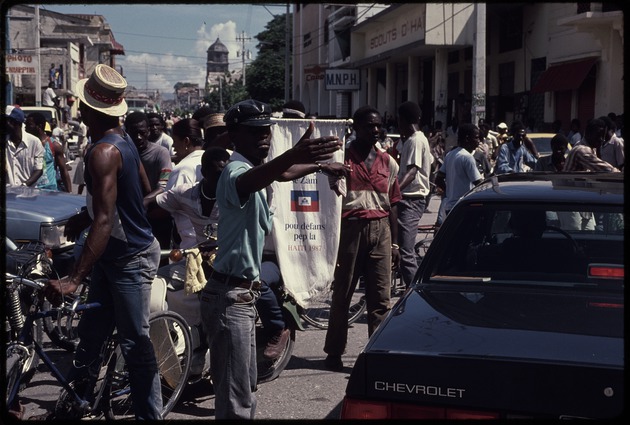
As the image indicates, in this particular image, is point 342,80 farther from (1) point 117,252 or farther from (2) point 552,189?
(1) point 117,252

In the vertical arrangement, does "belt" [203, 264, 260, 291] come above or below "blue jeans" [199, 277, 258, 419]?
above

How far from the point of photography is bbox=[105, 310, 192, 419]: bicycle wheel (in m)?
5.05

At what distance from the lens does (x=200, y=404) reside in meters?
5.68

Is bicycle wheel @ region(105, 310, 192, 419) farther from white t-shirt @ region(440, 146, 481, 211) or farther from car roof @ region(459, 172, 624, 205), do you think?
white t-shirt @ region(440, 146, 481, 211)

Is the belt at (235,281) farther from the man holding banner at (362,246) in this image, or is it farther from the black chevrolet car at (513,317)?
the man holding banner at (362,246)

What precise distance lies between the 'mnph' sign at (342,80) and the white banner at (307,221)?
99.9 feet

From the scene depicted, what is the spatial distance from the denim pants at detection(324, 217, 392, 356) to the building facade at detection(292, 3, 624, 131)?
12594 mm

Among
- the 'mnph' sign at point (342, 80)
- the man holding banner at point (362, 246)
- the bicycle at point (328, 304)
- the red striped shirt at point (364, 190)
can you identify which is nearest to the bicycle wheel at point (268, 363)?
the man holding banner at point (362, 246)

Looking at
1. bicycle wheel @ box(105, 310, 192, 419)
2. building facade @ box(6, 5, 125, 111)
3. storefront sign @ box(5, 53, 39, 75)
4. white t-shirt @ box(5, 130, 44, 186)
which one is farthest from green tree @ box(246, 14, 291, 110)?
bicycle wheel @ box(105, 310, 192, 419)

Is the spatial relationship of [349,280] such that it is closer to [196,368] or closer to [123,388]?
[196,368]

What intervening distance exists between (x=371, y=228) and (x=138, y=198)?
2.36 m

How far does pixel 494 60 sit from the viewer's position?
28.3 m

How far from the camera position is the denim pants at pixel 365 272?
6426 mm

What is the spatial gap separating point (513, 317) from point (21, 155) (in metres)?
7.06
